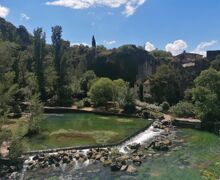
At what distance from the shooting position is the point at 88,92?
255ft

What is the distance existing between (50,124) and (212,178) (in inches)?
1852

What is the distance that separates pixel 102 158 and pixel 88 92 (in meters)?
41.0

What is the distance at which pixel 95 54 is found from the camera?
348 ft

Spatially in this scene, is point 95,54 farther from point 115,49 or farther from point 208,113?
point 208,113

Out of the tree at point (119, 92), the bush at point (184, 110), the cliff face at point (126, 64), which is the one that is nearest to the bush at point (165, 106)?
the bush at point (184, 110)

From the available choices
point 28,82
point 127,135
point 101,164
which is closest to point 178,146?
point 127,135

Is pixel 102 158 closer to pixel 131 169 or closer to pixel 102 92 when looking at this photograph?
pixel 131 169

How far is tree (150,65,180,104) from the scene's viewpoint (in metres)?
75.0

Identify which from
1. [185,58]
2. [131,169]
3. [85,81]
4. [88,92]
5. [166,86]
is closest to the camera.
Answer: [131,169]

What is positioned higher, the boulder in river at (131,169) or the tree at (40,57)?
the tree at (40,57)

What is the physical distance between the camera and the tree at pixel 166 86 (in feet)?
246

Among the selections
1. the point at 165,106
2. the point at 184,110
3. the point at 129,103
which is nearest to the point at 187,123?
the point at 184,110

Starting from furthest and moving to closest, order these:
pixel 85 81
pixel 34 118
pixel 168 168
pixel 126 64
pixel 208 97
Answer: pixel 126 64
pixel 85 81
pixel 208 97
pixel 34 118
pixel 168 168

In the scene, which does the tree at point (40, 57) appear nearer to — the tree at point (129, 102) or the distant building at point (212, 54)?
the tree at point (129, 102)
